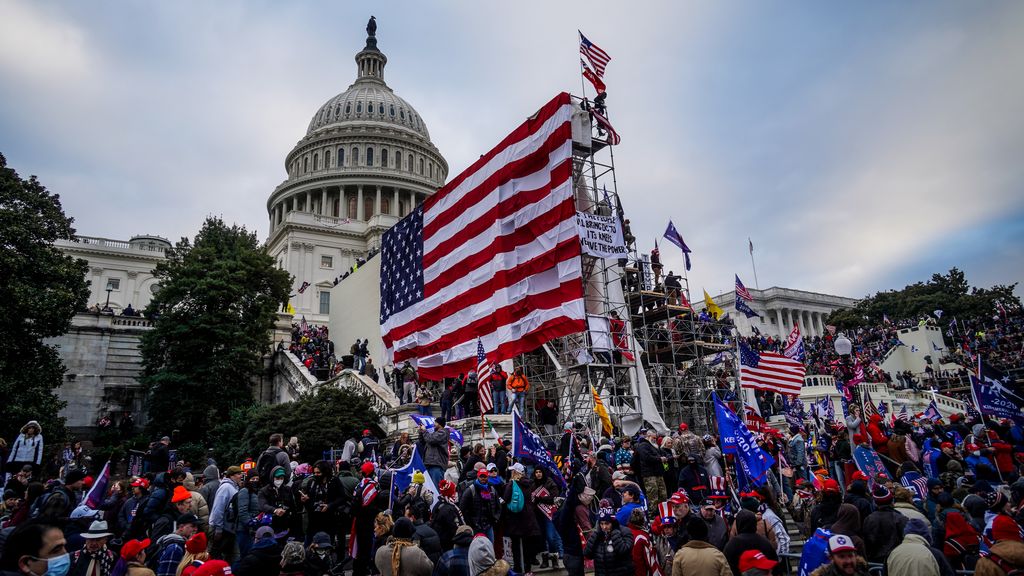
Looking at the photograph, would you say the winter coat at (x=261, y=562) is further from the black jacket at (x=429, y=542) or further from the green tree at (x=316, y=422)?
the green tree at (x=316, y=422)

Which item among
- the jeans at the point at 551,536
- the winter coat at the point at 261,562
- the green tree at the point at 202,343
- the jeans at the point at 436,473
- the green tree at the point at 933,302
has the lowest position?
the jeans at the point at 551,536

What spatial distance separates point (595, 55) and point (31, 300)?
901 inches

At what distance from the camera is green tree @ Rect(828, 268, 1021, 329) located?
58969 millimetres

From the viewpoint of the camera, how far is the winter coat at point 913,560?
548cm

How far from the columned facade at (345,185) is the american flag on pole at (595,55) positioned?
150 ft

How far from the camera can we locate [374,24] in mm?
111125

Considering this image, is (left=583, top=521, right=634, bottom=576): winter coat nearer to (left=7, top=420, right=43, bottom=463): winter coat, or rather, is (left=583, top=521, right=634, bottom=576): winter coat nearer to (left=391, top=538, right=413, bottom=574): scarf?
(left=391, top=538, right=413, bottom=574): scarf

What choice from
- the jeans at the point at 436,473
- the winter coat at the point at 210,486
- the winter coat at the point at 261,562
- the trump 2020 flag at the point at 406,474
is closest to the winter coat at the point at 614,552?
the winter coat at the point at 261,562

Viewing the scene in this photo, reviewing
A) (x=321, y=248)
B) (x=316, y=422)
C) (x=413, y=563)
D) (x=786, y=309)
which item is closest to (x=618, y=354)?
(x=316, y=422)

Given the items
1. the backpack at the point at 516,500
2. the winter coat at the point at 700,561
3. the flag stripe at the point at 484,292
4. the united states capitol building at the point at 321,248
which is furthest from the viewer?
the united states capitol building at the point at 321,248

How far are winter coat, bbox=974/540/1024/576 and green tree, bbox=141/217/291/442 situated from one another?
28592 millimetres

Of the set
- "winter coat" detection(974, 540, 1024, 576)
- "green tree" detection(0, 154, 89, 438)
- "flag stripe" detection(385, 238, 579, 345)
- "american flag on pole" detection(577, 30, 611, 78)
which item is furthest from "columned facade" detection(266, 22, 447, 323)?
"winter coat" detection(974, 540, 1024, 576)

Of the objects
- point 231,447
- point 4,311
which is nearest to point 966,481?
point 231,447

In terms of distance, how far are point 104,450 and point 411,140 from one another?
215 ft
